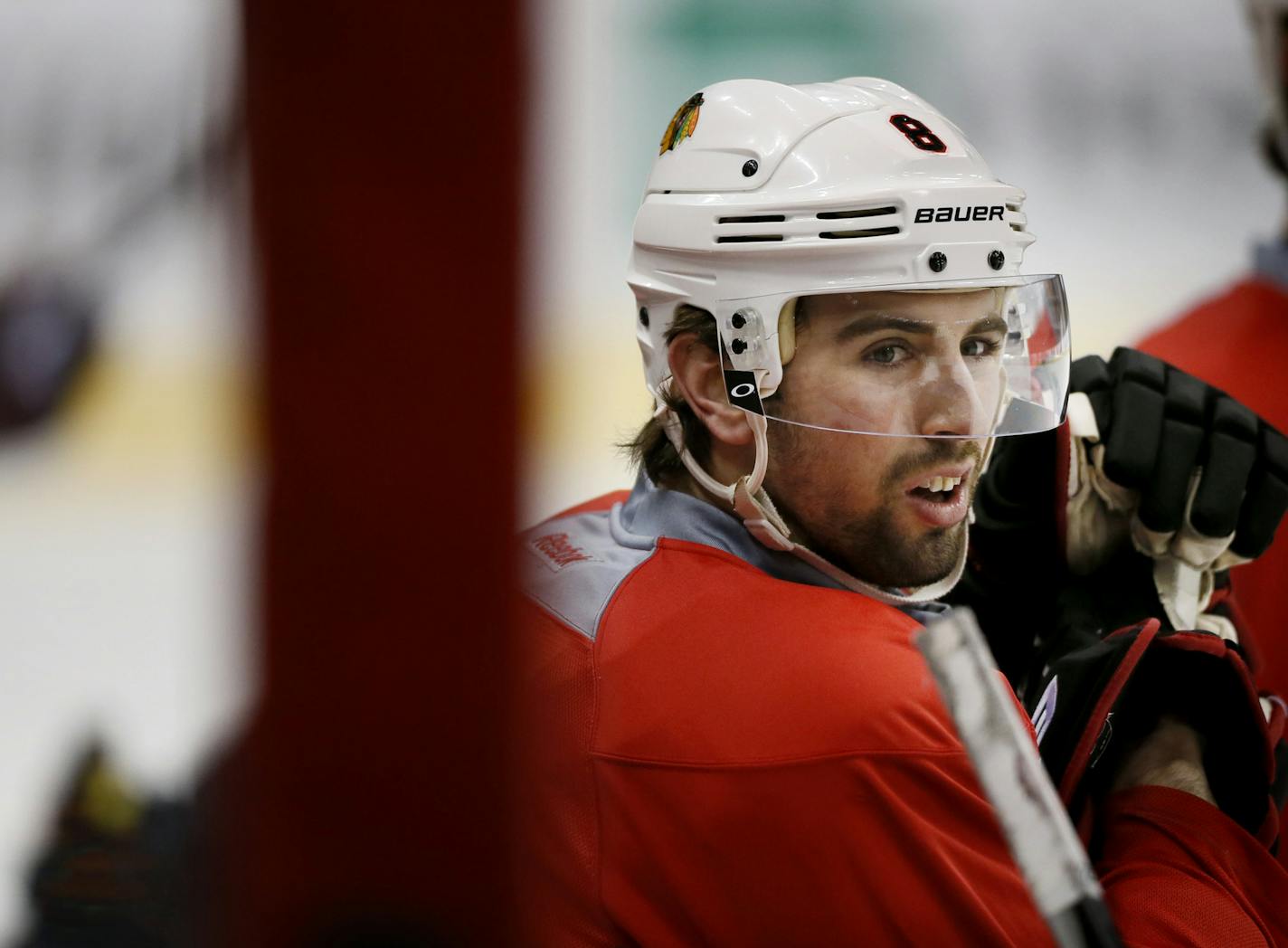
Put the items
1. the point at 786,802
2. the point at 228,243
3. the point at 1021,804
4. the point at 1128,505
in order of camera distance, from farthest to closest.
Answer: the point at 1128,505 → the point at 786,802 → the point at 1021,804 → the point at 228,243

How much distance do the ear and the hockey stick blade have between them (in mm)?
640

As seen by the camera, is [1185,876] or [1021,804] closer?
[1021,804]

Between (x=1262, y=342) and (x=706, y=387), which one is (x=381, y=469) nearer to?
(x=706, y=387)

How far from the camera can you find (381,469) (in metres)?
0.40

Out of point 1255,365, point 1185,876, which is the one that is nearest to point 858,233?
point 1185,876

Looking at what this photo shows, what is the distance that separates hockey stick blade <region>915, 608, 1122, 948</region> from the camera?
793 millimetres

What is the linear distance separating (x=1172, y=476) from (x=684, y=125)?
60 centimetres

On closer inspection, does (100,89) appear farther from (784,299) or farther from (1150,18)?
(1150,18)

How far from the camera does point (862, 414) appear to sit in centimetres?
135

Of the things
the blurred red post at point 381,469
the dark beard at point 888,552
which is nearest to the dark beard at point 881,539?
the dark beard at point 888,552

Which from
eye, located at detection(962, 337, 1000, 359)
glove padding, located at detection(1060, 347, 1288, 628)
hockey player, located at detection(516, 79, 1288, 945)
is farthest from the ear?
glove padding, located at detection(1060, 347, 1288, 628)

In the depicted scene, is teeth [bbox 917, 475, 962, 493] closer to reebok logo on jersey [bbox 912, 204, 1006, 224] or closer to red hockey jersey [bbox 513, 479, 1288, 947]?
red hockey jersey [bbox 513, 479, 1288, 947]

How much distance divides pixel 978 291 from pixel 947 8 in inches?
153

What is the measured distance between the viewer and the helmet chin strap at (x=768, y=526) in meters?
1.38
